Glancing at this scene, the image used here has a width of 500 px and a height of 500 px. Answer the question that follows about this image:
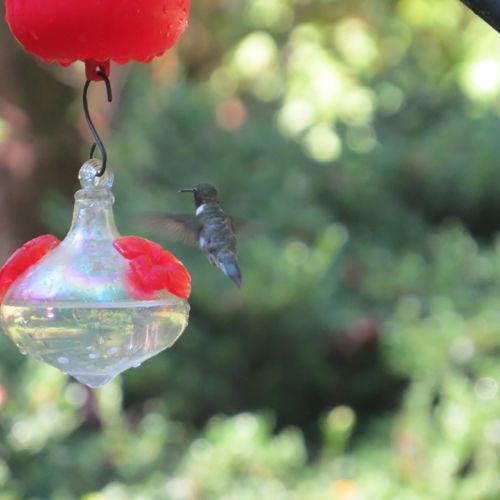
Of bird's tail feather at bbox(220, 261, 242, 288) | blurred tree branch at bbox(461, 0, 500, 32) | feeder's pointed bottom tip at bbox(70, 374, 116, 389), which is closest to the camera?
blurred tree branch at bbox(461, 0, 500, 32)

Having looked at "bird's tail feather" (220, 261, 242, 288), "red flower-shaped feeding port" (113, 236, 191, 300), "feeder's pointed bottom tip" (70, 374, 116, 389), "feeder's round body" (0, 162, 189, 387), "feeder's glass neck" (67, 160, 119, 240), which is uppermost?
"bird's tail feather" (220, 261, 242, 288)

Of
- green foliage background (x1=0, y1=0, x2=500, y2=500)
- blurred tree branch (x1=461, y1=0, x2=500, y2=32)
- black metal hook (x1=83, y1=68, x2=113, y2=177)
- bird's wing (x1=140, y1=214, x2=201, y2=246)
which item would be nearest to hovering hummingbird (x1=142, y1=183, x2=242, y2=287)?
bird's wing (x1=140, y1=214, x2=201, y2=246)

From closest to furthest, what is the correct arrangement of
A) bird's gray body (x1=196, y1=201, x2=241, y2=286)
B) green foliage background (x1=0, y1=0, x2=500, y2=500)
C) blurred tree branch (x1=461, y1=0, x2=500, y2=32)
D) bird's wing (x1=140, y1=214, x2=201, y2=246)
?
blurred tree branch (x1=461, y1=0, x2=500, y2=32), bird's gray body (x1=196, y1=201, x2=241, y2=286), bird's wing (x1=140, y1=214, x2=201, y2=246), green foliage background (x1=0, y1=0, x2=500, y2=500)

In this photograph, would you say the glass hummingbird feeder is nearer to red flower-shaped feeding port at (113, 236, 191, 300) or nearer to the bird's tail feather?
red flower-shaped feeding port at (113, 236, 191, 300)

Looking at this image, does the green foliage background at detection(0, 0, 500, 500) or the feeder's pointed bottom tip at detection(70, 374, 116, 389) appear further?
the green foliage background at detection(0, 0, 500, 500)

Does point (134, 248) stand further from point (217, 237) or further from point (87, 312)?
point (217, 237)

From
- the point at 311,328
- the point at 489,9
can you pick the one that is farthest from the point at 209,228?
the point at 311,328

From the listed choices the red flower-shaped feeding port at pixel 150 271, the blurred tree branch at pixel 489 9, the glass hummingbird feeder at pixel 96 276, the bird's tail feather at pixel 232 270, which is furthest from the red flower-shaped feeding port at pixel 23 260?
the blurred tree branch at pixel 489 9

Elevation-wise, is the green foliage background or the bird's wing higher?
the green foliage background
